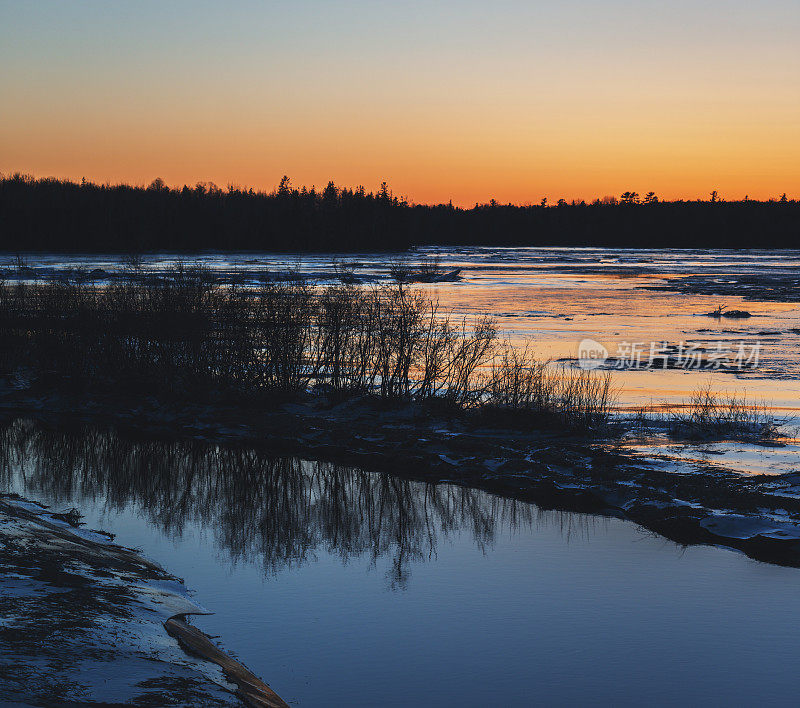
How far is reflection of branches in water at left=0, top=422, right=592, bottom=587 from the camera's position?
38.9ft

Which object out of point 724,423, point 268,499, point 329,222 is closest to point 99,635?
point 268,499

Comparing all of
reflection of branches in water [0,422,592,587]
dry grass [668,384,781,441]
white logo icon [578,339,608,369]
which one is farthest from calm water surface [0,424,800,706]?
white logo icon [578,339,608,369]

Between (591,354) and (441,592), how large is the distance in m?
16.0

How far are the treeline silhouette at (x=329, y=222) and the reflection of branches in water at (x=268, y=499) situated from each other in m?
71.5

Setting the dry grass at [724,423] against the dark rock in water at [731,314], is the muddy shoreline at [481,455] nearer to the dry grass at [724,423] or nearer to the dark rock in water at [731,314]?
the dry grass at [724,423]

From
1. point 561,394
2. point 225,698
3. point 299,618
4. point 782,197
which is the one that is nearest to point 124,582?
point 299,618

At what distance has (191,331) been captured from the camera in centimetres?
2078

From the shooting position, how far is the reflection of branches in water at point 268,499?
11852 millimetres

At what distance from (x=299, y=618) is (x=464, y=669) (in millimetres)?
2039

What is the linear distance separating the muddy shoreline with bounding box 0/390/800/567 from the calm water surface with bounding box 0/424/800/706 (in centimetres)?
Result: 48

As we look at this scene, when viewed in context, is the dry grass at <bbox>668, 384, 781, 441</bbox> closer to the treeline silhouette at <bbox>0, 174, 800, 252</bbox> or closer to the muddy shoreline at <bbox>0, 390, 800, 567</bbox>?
the muddy shoreline at <bbox>0, 390, 800, 567</bbox>

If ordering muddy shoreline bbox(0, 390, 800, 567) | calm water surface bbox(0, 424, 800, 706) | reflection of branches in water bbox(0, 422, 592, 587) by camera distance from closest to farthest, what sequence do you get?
1. calm water surface bbox(0, 424, 800, 706)
2. muddy shoreline bbox(0, 390, 800, 567)
3. reflection of branches in water bbox(0, 422, 592, 587)

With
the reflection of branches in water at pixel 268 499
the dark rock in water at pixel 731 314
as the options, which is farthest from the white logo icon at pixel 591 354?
the dark rock in water at pixel 731 314

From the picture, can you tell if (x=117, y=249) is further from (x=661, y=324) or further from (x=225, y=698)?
(x=225, y=698)
